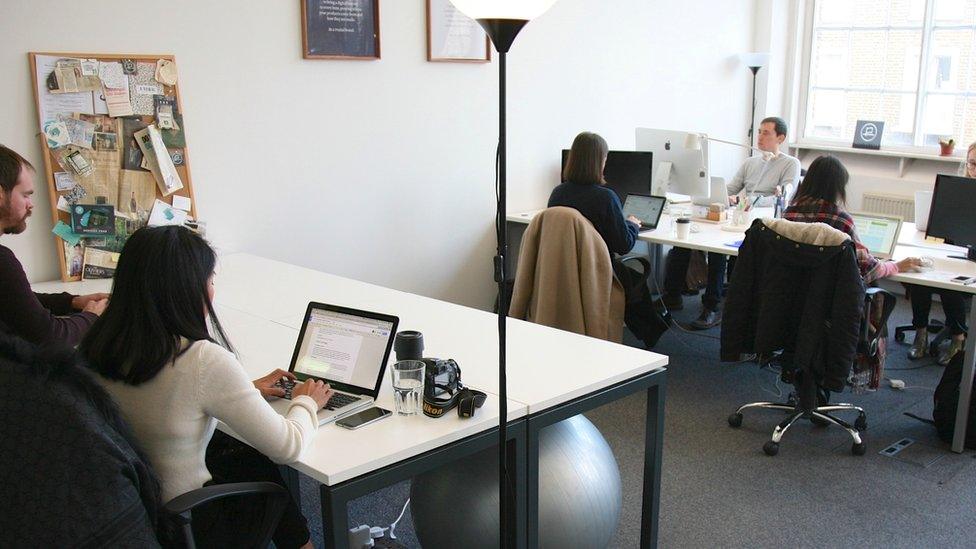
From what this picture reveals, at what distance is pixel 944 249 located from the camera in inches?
163

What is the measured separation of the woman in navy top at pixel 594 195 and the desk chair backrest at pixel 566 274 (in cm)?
13

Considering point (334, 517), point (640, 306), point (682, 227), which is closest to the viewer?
point (334, 517)

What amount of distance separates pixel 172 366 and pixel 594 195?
2623 millimetres

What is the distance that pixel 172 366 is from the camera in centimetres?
178

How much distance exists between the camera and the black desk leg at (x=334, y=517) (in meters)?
1.76

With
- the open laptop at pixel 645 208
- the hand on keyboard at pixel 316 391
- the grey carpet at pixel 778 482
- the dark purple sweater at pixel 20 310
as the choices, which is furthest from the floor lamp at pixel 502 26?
the open laptop at pixel 645 208

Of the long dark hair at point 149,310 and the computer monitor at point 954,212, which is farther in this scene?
the computer monitor at point 954,212

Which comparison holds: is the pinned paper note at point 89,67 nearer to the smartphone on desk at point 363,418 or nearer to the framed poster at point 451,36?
the framed poster at point 451,36

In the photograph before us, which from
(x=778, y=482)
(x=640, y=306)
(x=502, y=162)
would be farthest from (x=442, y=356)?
(x=640, y=306)

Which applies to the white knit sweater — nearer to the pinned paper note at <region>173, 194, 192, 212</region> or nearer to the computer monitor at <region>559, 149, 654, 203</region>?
the pinned paper note at <region>173, 194, 192, 212</region>

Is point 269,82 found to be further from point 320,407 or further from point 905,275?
point 905,275

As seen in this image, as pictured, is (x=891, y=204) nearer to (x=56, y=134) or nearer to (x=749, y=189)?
(x=749, y=189)

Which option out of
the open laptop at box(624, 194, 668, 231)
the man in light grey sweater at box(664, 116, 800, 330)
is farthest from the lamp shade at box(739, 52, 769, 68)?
the open laptop at box(624, 194, 668, 231)

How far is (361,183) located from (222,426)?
2.38 metres
